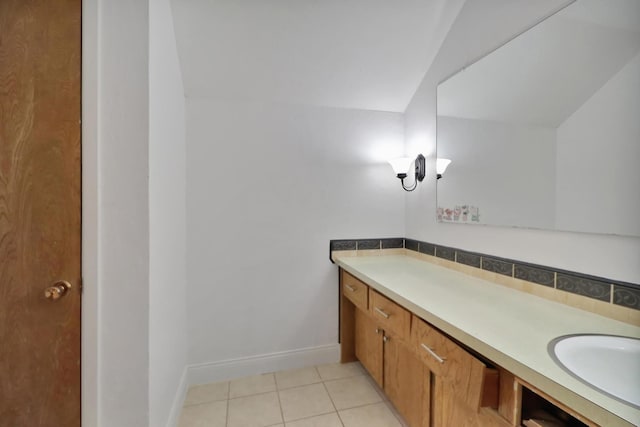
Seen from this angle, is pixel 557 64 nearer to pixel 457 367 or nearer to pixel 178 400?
pixel 457 367

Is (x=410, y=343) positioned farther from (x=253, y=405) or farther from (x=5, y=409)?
(x=5, y=409)

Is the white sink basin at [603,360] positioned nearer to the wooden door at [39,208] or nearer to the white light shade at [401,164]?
the white light shade at [401,164]

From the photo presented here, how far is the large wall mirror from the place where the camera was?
95 centimetres

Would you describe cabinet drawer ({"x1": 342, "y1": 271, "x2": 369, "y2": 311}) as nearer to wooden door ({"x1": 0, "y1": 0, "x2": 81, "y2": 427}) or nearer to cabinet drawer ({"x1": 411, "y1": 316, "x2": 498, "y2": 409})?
cabinet drawer ({"x1": 411, "y1": 316, "x2": 498, "y2": 409})

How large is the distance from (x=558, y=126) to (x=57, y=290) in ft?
7.05

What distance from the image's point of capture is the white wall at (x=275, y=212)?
1878mm

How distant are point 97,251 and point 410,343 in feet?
4.60

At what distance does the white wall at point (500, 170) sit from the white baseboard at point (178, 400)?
6.59ft

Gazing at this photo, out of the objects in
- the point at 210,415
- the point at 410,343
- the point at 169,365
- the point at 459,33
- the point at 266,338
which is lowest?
the point at 210,415

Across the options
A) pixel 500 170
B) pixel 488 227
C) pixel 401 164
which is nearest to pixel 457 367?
pixel 488 227

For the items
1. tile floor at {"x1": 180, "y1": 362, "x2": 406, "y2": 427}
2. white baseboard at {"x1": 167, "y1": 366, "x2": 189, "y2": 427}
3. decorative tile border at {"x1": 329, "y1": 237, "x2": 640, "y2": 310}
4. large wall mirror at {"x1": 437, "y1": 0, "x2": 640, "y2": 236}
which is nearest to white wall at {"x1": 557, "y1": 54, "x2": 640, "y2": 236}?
large wall mirror at {"x1": 437, "y1": 0, "x2": 640, "y2": 236}

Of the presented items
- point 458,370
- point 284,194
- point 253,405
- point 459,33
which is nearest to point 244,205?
point 284,194

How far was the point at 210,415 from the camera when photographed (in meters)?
1.60

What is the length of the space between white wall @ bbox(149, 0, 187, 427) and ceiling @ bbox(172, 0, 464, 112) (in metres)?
0.17
